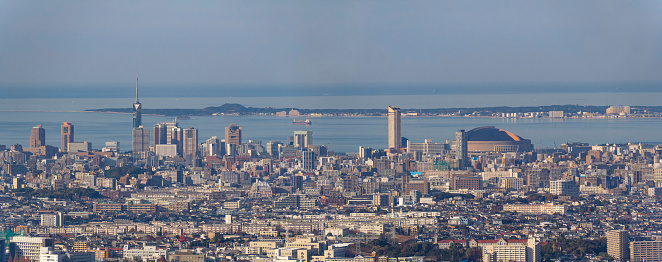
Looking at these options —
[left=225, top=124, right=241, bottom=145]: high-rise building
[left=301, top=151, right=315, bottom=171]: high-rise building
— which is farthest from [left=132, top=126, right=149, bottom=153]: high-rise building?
[left=301, top=151, right=315, bottom=171]: high-rise building

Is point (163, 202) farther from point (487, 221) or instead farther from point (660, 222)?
point (660, 222)

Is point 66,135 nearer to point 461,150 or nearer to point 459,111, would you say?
point 461,150

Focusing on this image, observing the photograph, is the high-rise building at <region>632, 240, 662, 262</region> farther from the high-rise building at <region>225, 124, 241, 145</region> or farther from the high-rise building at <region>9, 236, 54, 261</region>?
the high-rise building at <region>225, 124, 241, 145</region>

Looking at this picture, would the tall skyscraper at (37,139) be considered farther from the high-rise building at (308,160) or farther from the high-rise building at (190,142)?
the high-rise building at (308,160)

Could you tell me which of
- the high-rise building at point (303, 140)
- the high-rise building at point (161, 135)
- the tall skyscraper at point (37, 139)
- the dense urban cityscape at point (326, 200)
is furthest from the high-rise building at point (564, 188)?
the tall skyscraper at point (37, 139)

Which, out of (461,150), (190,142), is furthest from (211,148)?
(461,150)

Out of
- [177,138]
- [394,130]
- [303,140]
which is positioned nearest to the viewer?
[177,138]
